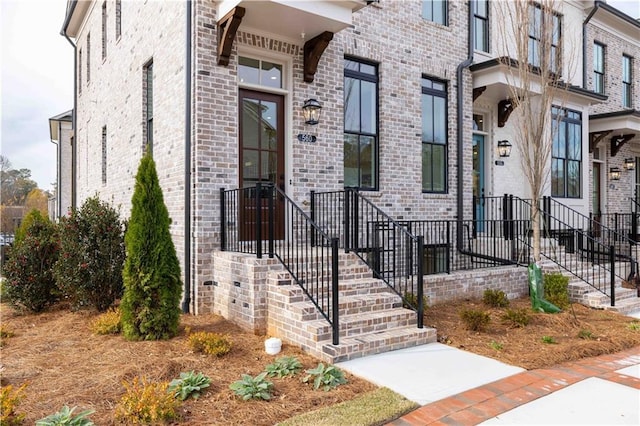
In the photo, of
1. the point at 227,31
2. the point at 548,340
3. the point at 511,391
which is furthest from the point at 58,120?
the point at 511,391

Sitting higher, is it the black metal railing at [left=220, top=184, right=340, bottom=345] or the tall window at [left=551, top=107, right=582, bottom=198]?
the tall window at [left=551, top=107, right=582, bottom=198]

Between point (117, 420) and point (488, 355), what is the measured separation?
367 cm

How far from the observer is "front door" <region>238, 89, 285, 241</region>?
6875mm

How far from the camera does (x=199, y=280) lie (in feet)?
21.0

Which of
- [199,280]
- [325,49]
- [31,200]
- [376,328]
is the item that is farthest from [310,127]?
[31,200]

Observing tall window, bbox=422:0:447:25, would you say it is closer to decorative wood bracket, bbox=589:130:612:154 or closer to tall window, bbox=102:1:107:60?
decorative wood bracket, bbox=589:130:612:154

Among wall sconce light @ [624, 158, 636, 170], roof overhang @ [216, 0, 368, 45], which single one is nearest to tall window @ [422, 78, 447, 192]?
roof overhang @ [216, 0, 368, 45]

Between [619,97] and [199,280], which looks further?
[619,97]

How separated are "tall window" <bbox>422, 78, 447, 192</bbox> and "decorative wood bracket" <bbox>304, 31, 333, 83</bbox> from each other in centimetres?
286

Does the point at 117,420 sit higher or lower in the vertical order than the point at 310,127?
lower

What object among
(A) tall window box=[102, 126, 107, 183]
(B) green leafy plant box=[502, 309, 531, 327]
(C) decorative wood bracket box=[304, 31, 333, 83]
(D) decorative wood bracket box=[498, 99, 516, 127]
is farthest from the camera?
(A) tall window box=[102, 126, 107, 183]

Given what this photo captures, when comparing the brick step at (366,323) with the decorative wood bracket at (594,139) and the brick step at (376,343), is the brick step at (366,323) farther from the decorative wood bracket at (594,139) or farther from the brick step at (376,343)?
the decorative wood bracket at (594,139)

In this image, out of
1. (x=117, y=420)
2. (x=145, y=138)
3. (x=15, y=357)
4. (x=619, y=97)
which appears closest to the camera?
(x=117, y=420)

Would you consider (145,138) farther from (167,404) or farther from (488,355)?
(488,355)
